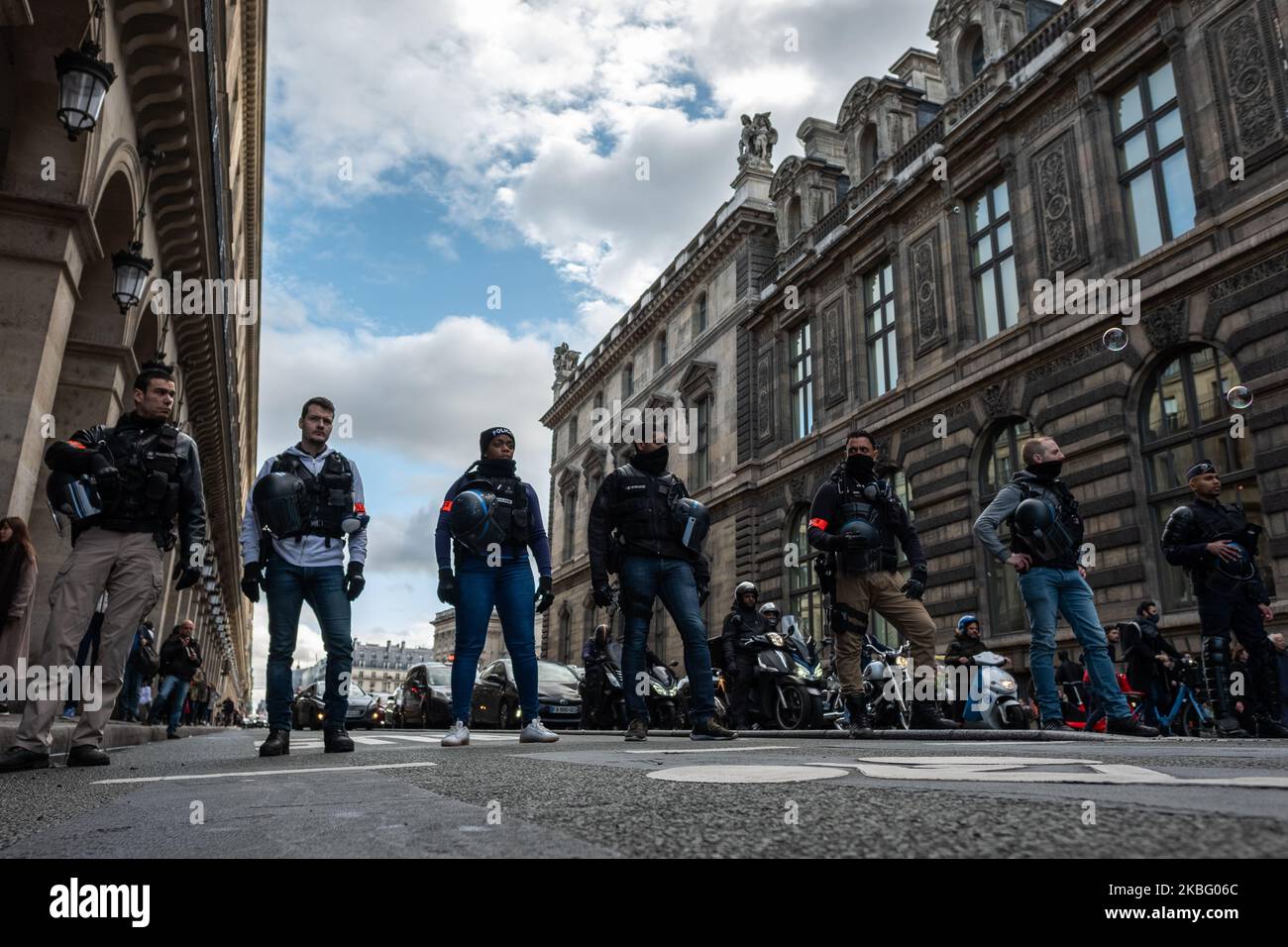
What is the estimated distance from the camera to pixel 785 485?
26.3m

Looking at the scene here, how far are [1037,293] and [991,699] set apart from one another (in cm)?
1055

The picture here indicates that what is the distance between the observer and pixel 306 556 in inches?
233

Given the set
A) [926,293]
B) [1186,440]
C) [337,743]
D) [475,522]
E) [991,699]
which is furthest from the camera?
[926,293]

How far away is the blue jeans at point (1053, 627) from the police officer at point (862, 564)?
767 millimetres

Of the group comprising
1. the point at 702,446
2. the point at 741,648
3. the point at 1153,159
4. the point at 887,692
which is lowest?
Result: the point at 887,692

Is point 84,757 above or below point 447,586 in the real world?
below

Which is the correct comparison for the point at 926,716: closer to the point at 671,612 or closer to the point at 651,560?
the point at 671,612

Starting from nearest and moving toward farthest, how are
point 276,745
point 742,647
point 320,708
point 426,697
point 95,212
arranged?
point 276,745 < point 95,212 < point 742,647 < point 426,697 < point 320,708

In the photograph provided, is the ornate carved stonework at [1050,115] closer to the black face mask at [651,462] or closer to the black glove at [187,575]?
the black face mask at [651,462]

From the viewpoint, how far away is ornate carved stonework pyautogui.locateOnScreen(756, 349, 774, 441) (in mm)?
28062

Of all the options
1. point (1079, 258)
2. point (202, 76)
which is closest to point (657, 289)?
point (1079, 258)

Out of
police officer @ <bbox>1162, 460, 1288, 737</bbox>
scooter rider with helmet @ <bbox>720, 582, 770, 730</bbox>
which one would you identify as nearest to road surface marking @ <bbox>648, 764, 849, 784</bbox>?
police officer @ <bbox>1162, 460, 1288, 737</bbox>

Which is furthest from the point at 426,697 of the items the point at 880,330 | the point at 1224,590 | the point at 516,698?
the point at 880,330
